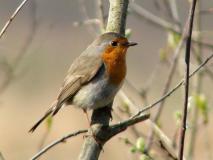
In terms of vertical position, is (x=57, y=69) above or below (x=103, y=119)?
below

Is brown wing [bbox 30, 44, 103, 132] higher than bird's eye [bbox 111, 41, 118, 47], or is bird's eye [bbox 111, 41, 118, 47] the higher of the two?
bird's eye [bbox 111, 41, 118, 47]

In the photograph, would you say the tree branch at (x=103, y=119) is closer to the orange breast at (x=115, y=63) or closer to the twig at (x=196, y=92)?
the orange breast at (x=115, y=63)

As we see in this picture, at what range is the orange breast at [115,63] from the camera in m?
5.40

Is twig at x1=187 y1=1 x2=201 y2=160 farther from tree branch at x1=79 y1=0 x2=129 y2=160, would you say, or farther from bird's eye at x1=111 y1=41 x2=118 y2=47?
tree branch at x1=79 y1=0 x2=129 y2=160

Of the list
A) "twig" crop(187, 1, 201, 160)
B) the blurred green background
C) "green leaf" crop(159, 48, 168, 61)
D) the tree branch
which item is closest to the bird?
"green leaf" crop(159, 48, 168, 61)

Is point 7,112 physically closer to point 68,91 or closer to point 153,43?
point 153,43

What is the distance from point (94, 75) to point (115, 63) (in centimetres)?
20

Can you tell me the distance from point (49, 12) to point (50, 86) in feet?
13.8

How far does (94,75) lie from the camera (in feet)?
18.2

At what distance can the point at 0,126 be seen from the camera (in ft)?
47.9

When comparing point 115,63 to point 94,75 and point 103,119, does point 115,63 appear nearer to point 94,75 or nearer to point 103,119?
point 94,75

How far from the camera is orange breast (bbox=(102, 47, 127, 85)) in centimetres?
540

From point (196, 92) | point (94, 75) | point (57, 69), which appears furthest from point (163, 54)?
point (57, 69)

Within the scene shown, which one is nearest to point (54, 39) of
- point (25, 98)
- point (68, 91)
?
point (25, 98)
